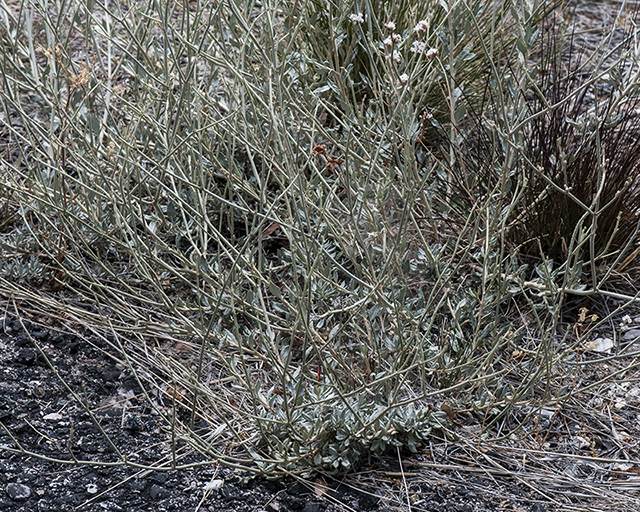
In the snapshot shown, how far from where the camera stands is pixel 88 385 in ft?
7.07

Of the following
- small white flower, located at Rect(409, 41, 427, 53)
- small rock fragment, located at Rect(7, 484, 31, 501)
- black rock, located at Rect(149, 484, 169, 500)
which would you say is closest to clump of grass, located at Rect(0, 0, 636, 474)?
small white flower, located at Rect(409, 41, 427, 53)

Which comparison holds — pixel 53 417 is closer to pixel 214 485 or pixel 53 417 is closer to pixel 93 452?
pixel 93 452

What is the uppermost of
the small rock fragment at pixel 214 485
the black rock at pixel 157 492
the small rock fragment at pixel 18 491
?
the small rock fragment at pixel 214 485

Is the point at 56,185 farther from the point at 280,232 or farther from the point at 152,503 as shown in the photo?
the point at 152,503

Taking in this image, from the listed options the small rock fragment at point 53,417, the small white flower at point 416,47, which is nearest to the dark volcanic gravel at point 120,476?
the small rock fragment at point 53,417

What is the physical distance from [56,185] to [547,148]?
1.76 m

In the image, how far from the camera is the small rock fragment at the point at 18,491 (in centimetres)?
173

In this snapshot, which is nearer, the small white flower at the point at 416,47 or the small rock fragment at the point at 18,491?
the small rock fragment at the point at 18,491

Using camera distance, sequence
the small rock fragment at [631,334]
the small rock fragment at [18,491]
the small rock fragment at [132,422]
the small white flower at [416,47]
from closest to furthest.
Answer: the small rock fragment at [18,491] < the small white flower at [416,47] < the small rock fragment at [132,422] < the small rock fragment at [631,334]

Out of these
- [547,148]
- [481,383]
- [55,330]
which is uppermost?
[547,148]

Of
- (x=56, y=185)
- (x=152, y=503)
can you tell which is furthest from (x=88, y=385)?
(x=56, y=185)

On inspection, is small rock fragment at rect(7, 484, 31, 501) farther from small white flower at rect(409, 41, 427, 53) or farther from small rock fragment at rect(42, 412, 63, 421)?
small white flower at rect(409, 41, 427, 53)

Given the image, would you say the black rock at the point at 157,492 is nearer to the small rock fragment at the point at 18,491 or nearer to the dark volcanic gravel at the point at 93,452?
the dark volcanic gravel at the point at 93,452

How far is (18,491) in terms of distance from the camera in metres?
1.74
